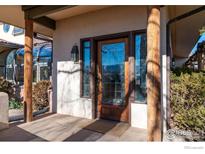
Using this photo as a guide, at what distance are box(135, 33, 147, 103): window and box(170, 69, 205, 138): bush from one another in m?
0.62

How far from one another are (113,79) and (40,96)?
11.9 feet

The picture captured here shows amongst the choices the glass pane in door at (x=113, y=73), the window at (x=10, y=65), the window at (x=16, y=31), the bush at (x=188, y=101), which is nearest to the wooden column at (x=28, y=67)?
the glass pane in door at (x=113, y=73)

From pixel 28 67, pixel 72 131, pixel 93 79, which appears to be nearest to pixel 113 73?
pixel 93 79

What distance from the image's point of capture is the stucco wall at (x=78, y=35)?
4.42 meters

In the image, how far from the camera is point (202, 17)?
5.77m

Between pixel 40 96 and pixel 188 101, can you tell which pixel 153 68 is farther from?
pixel 40 96

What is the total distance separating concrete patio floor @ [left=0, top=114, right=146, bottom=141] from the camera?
11.9 ft

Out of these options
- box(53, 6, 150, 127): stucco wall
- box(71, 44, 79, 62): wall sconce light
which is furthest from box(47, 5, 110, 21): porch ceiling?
box(71, 44, 79, 62): wall sconce light

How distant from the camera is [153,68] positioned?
282 centimetres

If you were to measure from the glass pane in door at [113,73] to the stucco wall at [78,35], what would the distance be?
0.42 metres

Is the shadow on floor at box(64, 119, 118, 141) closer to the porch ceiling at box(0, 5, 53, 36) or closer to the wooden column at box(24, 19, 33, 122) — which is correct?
the wooden column at box(24, 19, 33, 122)

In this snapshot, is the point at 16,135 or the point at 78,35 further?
the point at 78,35

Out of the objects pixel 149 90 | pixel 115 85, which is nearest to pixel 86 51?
pixel 115 85
